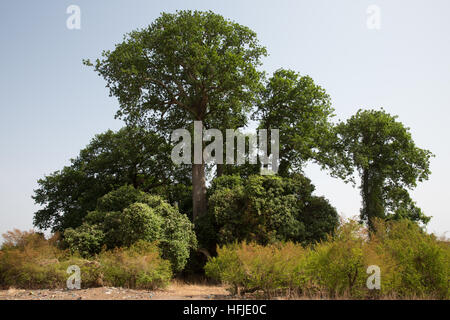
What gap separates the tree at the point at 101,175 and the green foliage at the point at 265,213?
20.3ft

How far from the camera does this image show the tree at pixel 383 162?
27.9 m

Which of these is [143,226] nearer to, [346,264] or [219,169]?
[346,264]

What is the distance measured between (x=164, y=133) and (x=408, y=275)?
1733cm

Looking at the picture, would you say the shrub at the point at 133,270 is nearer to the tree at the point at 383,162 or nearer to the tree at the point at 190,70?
the tree at the point at 190,70

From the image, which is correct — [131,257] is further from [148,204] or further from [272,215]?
[272,215]

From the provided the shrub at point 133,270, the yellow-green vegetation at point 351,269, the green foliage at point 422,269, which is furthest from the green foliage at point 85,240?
the green foliage at point 422,269

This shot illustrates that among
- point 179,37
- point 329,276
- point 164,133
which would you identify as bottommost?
point 329,276

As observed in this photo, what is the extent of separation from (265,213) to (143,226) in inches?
267

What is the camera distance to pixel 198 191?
2255cm

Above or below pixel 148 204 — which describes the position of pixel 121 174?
above

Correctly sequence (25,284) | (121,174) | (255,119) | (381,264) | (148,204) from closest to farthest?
(381,264) → (25,284) → (148,204) → (255,119) → (121,174)

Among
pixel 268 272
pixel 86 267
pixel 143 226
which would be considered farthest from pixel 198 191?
pixel 268 272
